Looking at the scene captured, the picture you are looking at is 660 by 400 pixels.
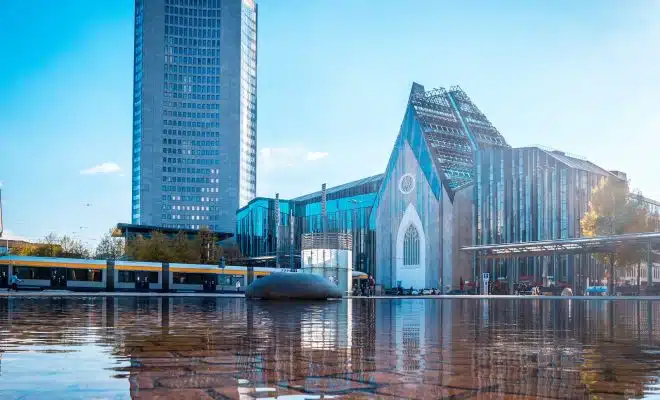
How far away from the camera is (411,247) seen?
324ft

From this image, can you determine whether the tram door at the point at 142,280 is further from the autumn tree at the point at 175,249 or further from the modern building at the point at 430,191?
the modern building at the point at 430,191

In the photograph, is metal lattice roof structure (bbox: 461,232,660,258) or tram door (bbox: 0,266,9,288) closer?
metal lattice roof structure (bbox: 461,232,660,258)

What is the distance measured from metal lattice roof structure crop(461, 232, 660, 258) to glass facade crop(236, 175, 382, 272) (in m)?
33.7

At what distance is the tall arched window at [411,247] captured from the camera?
97812mm

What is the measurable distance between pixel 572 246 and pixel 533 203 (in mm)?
25259

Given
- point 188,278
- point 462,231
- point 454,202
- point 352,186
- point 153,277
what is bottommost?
point 188,278

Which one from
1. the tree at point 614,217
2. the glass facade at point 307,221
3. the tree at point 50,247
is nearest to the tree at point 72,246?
the tree at point 50,247

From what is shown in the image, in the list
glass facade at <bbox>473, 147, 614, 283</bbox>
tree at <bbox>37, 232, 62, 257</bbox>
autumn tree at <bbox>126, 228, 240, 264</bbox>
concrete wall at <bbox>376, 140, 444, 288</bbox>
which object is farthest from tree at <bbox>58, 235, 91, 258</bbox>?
glass facade at <bbox>473, 147, 614, 283</bbox>

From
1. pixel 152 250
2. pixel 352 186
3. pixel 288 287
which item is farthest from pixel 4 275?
pixel 352 186

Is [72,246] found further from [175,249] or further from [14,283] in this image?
[14,283]

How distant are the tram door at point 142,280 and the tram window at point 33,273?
7061 mm

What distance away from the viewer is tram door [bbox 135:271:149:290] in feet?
192

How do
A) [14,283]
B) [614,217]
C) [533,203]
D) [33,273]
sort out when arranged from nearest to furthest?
[14,283] → [33,273] → [614,217] → [533,203]

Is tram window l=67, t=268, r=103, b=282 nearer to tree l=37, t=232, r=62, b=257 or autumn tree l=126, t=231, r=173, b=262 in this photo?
autumn tree l=126, t=231, r=173, b=262
